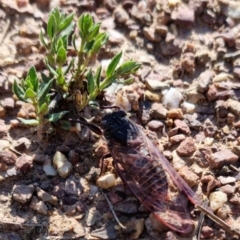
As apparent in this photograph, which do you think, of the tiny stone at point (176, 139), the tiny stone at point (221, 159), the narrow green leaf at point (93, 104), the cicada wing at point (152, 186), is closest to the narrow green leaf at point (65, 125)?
the narrow green leaf at point (93, 104)

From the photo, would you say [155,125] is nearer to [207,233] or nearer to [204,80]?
[204,80]

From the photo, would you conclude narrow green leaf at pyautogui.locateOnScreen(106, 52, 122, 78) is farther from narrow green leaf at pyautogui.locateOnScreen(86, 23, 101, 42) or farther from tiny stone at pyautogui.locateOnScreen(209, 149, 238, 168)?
tiny stone at pyautogui.locateOnScreen(209, 149, 238, 168)

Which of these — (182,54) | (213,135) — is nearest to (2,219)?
(213,135)

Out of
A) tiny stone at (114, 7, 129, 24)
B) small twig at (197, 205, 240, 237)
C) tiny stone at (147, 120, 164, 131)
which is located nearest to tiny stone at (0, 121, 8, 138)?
tiny stone at (147, 120, 164, 131)

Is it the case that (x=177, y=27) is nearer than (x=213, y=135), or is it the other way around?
(x=213, y=135)

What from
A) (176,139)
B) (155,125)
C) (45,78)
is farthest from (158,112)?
(45,78)

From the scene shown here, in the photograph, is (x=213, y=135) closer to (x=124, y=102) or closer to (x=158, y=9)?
(x=124, y=102)
